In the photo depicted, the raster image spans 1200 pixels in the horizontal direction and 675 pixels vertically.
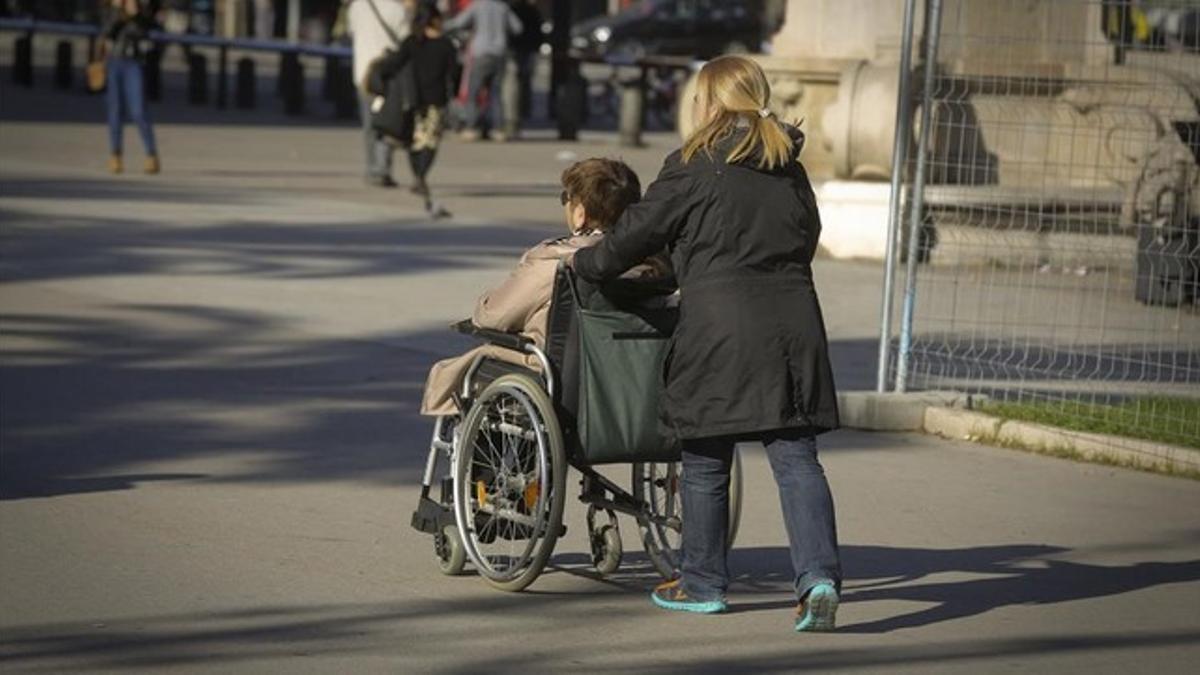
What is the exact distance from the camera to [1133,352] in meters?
12.2

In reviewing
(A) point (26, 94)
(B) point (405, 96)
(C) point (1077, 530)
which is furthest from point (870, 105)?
(A) point (26, 94)

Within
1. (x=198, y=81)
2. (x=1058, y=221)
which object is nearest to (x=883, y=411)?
(x=1058, y=221)

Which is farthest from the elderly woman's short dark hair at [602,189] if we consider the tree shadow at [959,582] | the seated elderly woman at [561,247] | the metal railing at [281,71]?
the metal railing at [281,71]

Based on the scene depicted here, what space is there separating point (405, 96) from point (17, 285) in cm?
606

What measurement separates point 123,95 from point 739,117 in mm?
15696

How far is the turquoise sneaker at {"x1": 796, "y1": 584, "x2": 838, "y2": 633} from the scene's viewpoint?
23.1 ft

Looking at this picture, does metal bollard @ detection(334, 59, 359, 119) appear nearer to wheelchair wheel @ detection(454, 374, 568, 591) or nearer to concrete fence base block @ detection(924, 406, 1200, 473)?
concrete fence base block @ detection(924, 406, 1200, 473)

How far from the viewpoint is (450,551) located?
7.86 m

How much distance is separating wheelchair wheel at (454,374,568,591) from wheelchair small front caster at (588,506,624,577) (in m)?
0.23

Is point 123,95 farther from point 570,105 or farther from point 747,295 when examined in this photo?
point 747,295

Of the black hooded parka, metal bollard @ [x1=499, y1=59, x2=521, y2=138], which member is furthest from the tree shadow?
metal bollard @ [x1=499, y1=59, x2=521, y2=138]

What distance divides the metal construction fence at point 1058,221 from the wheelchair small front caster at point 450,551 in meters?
3.62

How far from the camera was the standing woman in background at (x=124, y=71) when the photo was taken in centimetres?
2184

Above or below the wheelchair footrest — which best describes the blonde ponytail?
above
